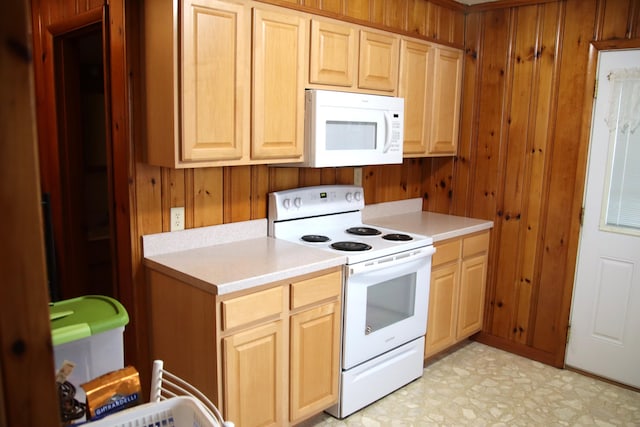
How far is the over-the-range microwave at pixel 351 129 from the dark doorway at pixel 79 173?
1160 millimetres

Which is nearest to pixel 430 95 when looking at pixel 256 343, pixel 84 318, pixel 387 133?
pixel 387 133

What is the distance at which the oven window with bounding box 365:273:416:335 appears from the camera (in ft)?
9.14

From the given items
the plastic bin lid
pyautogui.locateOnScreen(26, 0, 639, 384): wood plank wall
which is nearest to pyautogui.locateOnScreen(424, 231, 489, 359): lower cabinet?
pyautogui.locateOnScreen(26, 0, 639, 384): wood plank wall

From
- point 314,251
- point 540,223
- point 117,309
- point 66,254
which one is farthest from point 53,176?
point 540,223

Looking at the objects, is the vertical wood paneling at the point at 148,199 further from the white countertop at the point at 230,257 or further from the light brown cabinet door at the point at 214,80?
the light brown cabinet door at the point at 214,80

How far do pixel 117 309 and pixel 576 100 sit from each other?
295cm

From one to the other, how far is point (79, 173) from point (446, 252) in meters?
2.34

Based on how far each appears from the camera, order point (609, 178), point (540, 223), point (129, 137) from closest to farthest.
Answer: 1. point (129, 137)
2. point (609, 178)
3. point (540, 223)

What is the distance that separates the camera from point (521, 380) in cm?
325

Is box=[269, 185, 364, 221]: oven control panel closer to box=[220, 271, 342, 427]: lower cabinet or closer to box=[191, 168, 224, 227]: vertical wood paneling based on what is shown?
box=[191, 168, 224, 227]: vertical wood paneling

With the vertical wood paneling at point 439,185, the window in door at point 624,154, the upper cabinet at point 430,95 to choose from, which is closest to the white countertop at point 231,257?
the upper cabinet at point 430,95

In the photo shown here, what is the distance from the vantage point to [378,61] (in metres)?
3.01

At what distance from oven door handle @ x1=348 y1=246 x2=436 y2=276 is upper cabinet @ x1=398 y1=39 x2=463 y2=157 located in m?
0.69

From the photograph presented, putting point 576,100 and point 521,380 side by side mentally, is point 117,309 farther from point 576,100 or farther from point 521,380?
point 576,100
